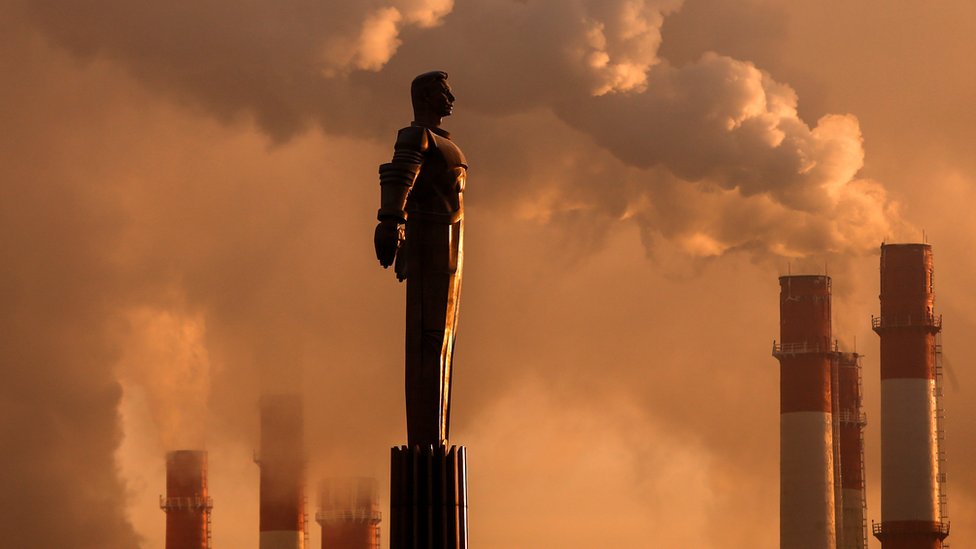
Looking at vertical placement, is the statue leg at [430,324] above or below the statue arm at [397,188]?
below

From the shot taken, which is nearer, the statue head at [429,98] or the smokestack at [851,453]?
the statue head at [429,98]

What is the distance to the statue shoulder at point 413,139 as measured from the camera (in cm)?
1298

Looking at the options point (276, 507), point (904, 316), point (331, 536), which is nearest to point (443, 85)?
point (904, 316)

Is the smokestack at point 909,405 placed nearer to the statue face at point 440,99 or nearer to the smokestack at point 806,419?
the smokestack at point 806,419

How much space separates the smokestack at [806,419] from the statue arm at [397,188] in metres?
53.0

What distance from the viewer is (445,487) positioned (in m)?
12.9

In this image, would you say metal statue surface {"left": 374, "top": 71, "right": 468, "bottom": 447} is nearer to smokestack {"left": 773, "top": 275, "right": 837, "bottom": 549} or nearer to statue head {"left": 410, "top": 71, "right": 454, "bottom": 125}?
statue head {"left": 410, "top": 71, "right": 454, "bottom": 125}

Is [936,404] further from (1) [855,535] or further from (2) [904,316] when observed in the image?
(1) [855,535]

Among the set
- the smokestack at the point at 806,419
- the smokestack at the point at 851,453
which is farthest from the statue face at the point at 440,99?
the smokestack at the point at 851,453

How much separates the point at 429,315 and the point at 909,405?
50.0 meters

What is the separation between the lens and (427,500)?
12.9m

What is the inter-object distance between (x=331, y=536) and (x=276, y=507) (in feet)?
27.8

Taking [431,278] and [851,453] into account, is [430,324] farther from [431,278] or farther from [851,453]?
[851,453]

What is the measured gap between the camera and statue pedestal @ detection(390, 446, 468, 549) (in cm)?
1284
